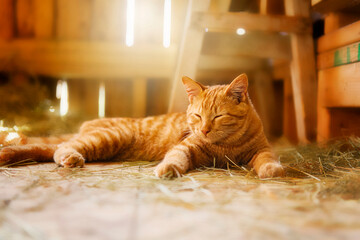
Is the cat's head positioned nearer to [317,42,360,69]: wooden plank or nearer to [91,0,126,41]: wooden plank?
[317,42,360,69]: wooden plank

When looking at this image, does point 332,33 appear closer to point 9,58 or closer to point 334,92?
point 334,92

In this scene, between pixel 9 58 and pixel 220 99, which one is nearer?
pixel 220 99

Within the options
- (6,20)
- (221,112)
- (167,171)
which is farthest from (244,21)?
(6,20)

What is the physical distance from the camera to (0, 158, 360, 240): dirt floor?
1.08 metres

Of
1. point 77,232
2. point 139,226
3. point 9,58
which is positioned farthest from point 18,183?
point 9,58

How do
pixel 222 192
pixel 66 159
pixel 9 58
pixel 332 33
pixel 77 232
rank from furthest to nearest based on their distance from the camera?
pixel 9 58 < pixel 332 33 < pixel 66 159 < pixel 222 192 < pixel 77 232

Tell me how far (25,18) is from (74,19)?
72cm

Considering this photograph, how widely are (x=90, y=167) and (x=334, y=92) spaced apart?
239 cm

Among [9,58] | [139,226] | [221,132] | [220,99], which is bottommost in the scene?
[139,226]

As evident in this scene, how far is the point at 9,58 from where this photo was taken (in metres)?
4.13

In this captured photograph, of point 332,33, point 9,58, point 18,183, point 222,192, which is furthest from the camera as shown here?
point 9,58

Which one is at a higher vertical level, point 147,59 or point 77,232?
point 147,59

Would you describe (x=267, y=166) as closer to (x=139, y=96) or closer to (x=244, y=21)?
(x=244, y=21)

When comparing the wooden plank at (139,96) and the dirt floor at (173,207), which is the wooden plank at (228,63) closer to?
the wooden plank at (139,96)
